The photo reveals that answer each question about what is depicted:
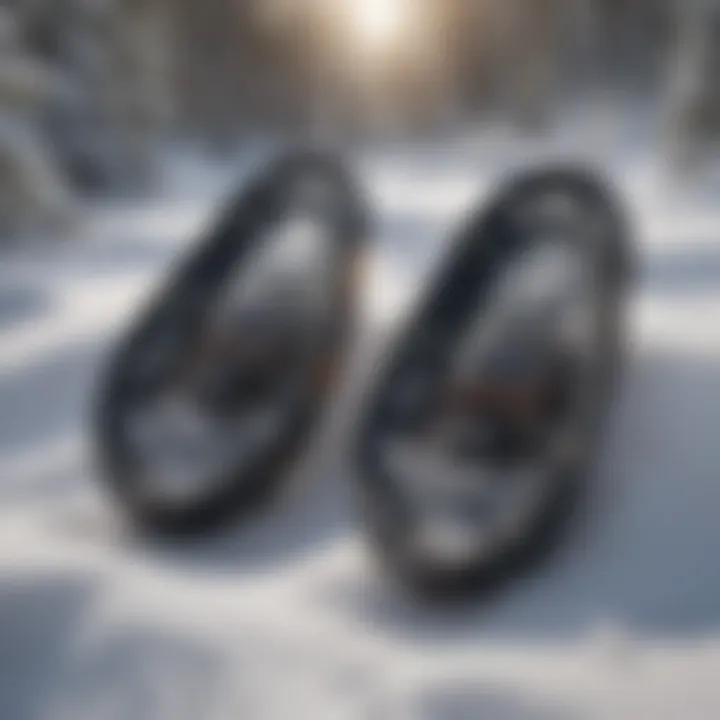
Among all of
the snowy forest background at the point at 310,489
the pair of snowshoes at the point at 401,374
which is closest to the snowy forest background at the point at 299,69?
the snowy forest background at the point at 310,489

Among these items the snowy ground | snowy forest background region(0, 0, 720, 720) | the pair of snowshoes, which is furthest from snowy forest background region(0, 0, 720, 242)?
the snowy ground

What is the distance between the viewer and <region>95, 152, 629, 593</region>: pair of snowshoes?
1706 mm

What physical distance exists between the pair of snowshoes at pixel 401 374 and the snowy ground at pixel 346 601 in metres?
0.08

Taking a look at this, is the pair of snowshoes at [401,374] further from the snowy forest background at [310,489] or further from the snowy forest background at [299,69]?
the snowy forest background at [299,69]

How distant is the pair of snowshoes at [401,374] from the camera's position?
1706 mm

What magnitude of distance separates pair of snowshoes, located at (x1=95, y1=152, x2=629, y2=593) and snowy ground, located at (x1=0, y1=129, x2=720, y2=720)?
80 millimetres

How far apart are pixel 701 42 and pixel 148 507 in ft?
8.28

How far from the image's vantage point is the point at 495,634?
58.9 inches

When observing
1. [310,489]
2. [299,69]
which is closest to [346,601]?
[310,489]

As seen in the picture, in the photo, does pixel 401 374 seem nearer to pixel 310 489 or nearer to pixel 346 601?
pixel 310 489

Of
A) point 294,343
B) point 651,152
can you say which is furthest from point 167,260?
point 651,152

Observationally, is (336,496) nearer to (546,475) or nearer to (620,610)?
(546,475)

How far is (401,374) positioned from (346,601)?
1.45 ft

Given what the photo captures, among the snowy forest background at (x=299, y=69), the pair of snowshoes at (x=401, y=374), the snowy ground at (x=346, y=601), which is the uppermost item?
the snowy forest background at (x=299, y=69)
